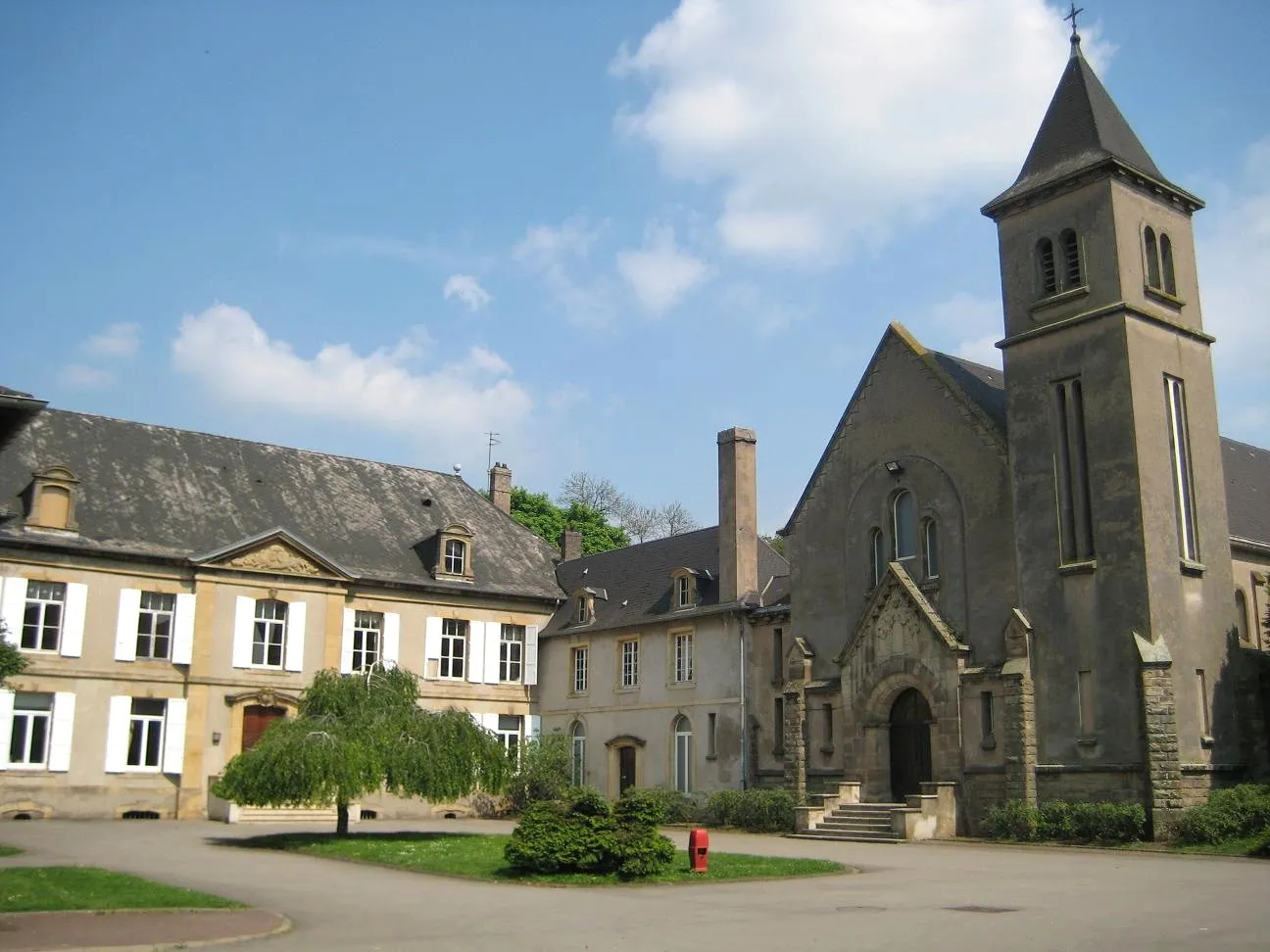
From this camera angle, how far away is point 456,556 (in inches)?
1539

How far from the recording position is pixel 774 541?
6297 centimetres

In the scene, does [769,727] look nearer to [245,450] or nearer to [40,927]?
[245,450]

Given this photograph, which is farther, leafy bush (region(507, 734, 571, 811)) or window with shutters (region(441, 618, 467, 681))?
window with shutters (region(441, 618, 467, 681))

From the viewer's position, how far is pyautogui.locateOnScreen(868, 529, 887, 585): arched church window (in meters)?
29.7

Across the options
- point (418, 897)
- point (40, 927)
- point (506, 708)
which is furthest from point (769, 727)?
point (40, 927)

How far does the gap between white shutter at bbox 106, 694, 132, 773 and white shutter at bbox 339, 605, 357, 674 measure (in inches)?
235

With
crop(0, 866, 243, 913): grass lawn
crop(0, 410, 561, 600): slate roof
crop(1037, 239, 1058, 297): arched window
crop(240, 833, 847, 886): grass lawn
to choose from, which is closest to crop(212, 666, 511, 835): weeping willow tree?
crop(240, 833, 847, 886): grass lawn

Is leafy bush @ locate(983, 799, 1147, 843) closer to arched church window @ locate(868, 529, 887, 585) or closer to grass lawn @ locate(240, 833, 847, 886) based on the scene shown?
grass lawn @ locate(240, 833, 847, 886)

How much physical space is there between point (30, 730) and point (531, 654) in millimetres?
14901

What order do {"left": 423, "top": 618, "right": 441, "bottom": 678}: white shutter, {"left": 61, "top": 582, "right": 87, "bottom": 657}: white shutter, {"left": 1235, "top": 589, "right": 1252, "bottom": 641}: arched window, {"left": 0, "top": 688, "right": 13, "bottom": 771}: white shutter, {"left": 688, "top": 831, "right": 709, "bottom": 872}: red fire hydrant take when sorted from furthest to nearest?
{"left": 423, "top": 618, "right": 441, "bottom": 678}: white shutter
{"left": 61, "top": 582, "right": 87, "bottom": 657}: white shutter
{"left": 0, "top": 688, "right": 13, "bottom": 771}: white shutter
{"left": 1235, "top": 589, "right": 1252, "bottom": 641}: arched window
{"left": 688, "top": 831, "right": 709, "bottom": 872}: red fire hydrant

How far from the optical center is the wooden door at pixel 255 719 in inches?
1326

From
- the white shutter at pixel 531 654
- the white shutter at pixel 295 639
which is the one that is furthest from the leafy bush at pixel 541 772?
the white shutter at pixel 295 639

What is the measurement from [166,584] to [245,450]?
6.82 metres

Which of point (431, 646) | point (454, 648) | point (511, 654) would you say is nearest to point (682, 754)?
point (511, 654)
